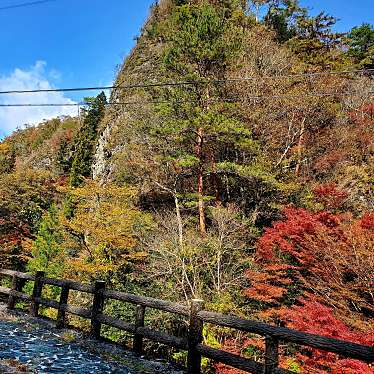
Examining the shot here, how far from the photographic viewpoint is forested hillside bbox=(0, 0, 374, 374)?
33.9 ft

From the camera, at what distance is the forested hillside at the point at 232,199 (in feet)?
33.9

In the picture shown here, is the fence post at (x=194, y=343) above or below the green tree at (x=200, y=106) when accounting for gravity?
below

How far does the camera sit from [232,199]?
17.9 meters

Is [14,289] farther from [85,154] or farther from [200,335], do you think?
[85,154]

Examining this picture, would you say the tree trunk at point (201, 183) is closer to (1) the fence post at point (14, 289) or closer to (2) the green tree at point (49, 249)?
(2) the green tree at point (49, 249)

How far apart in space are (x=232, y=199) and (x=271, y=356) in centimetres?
1421

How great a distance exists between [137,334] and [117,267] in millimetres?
9261

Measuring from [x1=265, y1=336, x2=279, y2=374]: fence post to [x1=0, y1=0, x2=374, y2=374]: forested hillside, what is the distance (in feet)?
10.8

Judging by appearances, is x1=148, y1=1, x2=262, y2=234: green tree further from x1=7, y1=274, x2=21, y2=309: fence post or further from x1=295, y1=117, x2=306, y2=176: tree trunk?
x1=7, y1=274, x2=21, y2=309: fence post

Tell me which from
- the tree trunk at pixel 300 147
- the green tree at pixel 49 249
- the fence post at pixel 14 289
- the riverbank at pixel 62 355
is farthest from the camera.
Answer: the green tree at pixel 49 249

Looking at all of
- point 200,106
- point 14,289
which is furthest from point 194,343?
point 200,106

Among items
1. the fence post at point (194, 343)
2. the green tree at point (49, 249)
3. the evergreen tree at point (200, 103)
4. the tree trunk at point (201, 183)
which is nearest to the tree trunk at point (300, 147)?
the evergreen tree at point (200, 103)

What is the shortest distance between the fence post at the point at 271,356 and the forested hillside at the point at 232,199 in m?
3.29

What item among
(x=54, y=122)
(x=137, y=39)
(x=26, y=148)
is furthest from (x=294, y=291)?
(x=54, y=122)
